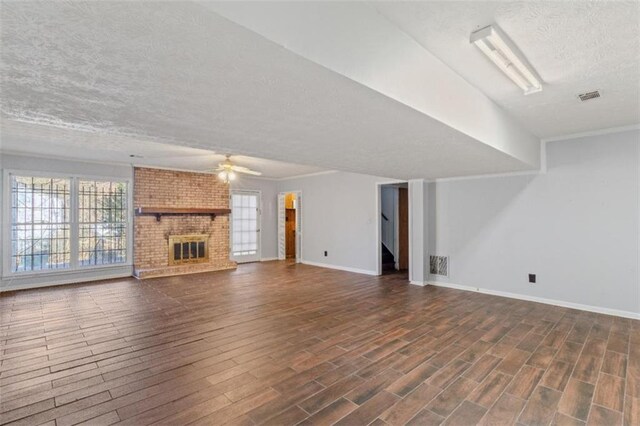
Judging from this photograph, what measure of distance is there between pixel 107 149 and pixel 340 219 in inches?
195

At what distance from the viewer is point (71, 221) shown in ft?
20.4

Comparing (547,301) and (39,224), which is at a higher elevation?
(39,224)

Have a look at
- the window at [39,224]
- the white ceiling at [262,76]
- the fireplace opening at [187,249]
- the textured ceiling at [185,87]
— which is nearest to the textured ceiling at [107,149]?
the window at [39,224]

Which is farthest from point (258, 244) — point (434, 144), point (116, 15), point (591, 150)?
point (116, 15)

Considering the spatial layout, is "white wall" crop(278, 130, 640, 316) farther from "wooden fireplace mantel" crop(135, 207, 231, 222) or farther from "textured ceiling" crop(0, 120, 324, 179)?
"wooden fireplace mantel" crop(135, 207, 231, 222)

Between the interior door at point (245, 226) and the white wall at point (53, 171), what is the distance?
2.63 meters

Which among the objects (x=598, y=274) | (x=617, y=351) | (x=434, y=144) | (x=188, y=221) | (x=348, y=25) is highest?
(x=348, y=25)

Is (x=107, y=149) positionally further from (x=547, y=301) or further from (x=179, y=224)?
(x=547, y=301)

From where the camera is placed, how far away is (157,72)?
1528 millimetres

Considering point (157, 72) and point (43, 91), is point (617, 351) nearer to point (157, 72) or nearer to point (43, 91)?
point (157, 72)

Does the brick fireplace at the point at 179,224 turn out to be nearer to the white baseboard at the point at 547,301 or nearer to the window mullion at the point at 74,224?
the window mullion at the point at 74,224

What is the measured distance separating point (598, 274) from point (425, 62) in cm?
410

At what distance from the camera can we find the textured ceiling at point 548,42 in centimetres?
162

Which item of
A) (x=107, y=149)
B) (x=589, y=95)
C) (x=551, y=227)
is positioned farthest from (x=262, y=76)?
(x=107, y=149)
